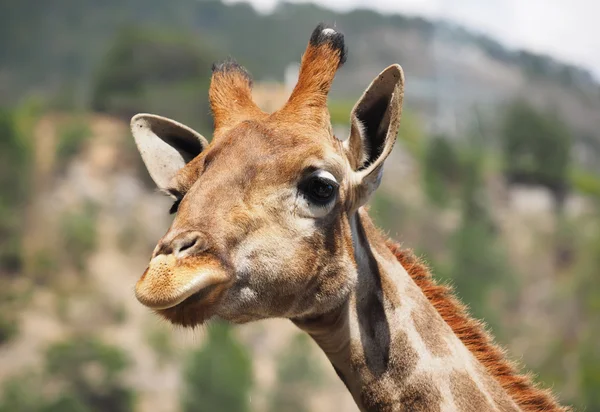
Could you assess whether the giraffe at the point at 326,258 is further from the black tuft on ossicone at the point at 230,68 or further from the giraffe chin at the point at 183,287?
the black tuft on ossicone at the point at 230,68

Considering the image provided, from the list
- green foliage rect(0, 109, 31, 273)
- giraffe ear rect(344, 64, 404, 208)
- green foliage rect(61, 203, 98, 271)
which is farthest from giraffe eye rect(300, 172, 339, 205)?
green foliage rect(0, 109, 31, 273)

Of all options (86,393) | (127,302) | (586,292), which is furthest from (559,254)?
(86,393)

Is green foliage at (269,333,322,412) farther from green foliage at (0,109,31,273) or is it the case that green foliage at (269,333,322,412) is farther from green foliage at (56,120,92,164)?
green foliage at (56,120,92,164)

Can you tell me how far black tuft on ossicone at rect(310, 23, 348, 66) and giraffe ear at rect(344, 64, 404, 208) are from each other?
0.68 meters

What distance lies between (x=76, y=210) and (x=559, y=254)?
8635 centimetres

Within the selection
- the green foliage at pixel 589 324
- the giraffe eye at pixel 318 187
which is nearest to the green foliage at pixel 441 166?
the green foliage at pixel 589 324

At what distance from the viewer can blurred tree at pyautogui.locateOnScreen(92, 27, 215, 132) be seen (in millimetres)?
171750

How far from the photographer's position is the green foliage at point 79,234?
13962 centimetres

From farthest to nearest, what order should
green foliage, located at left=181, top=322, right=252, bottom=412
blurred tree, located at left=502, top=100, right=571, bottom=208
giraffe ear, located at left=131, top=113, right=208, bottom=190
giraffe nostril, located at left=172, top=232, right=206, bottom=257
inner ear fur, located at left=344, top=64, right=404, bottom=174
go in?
blurred tree, located at left=502, top=100, right=571, bottom=208
green foliage, located at left=181, top=322, right=252, bottom=412
giraffe ear, located at left=131, top=113, right=208, bottom=190
inner ear fur, located at left=344, top=64, right=404, bottom=174
giraffe nostril, located at left=172, top=232, right=206, bottom=257

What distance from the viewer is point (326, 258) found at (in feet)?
25.1

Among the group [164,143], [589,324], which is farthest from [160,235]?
[164,143]

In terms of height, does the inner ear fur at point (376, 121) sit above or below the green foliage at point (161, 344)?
above

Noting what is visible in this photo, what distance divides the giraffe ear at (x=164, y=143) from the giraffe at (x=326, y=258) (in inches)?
17.6

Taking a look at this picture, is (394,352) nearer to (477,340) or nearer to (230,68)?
(477,340)
